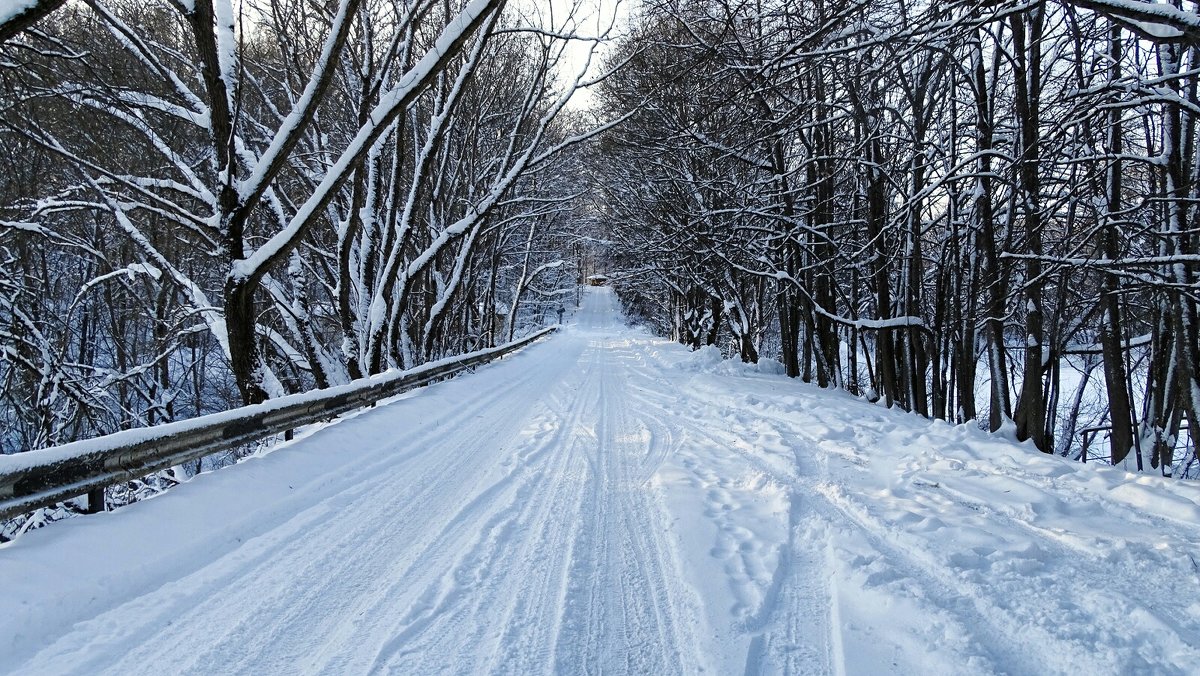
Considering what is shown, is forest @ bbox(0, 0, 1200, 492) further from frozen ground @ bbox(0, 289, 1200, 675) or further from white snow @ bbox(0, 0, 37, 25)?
frozen ground @ bbox(0, 289, 1200, 675)

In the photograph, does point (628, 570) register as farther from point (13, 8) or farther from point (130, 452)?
point (13, 8)

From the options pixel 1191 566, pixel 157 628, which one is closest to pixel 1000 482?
pixel 1191 566

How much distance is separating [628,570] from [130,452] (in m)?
3.42

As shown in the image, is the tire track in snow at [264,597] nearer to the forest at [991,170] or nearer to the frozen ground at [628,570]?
the frozen ground at [628,570]

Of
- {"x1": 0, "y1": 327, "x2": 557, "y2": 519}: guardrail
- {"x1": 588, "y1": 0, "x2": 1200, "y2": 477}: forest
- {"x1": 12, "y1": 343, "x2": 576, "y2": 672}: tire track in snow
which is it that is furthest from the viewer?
{"x1": 588, "y1": 0, "x2": 1200, "y2": 477}: forest

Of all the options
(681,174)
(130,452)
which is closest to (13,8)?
(130,452)

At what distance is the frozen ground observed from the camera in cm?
261

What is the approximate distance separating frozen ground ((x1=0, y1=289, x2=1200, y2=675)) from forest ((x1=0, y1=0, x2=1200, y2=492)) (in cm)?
266

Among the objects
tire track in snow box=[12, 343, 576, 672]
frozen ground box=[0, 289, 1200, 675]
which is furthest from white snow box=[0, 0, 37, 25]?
tire track in snow box=[12, 343, 576, 672]

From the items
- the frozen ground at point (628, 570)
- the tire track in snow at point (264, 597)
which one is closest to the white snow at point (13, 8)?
the frozen ground at point (628, 570)

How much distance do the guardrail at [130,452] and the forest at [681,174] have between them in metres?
1.24

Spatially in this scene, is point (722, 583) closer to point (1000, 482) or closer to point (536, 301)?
point (1000, 482)

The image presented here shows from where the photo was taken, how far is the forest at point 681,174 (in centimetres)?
598

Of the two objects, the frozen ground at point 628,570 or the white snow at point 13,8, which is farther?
the white snow at point 13,8
